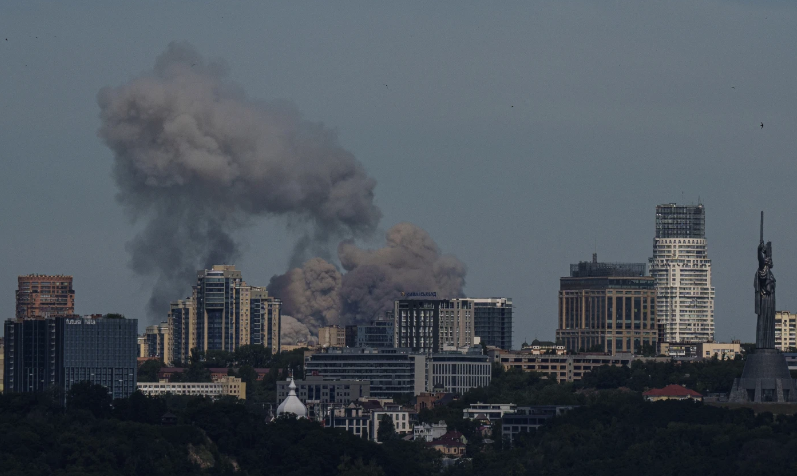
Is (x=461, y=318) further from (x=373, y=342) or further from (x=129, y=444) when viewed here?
(x=129, y=444)

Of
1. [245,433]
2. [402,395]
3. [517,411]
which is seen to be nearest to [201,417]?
[245,433]

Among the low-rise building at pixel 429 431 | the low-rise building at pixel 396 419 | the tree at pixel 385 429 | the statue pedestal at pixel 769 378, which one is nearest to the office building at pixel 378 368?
the low-rise building at pixel 396 419

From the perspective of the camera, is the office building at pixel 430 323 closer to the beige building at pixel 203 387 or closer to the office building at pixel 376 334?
the office building at pixel 376 334

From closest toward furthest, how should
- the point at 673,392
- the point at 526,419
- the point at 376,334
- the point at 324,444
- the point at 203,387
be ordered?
1. the point at 324,444
2. the point at 526,419
3. the point at 673,392
4. the point at 203,387
5. the point at 376,334

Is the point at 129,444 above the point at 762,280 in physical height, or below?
below

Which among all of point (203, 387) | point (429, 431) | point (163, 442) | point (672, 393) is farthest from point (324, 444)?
point (203, 387)

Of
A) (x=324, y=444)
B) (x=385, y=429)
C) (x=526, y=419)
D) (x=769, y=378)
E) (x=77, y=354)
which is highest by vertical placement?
(x=77, y=354)

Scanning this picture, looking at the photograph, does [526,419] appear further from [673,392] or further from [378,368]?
[378,368]
